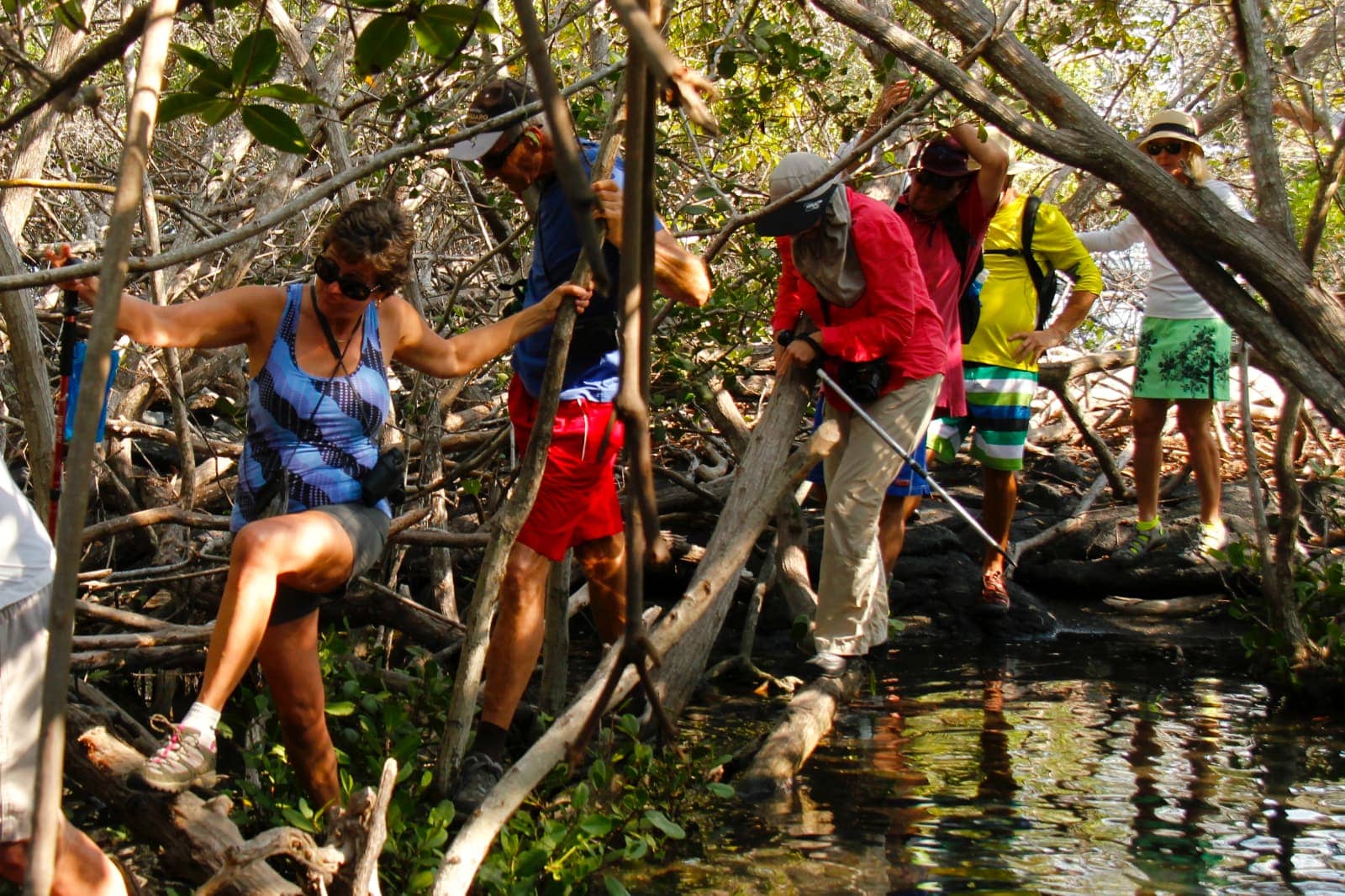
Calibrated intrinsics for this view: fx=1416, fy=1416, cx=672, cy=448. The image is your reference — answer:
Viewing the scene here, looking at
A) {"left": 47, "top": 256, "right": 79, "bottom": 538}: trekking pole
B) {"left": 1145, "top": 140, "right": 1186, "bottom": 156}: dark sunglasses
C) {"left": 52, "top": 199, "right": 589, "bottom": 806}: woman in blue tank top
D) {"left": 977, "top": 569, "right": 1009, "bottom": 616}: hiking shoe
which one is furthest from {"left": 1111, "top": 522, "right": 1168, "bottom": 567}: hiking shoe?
{"left": 47, "top": 256, "right": 79, "bottom": 538}: trekking pole

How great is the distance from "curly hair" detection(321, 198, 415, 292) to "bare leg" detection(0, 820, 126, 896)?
5.31ft

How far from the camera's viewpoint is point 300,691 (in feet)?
12.5

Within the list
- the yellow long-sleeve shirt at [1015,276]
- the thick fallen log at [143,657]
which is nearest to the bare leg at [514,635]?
the thick fallen log at [143,657]

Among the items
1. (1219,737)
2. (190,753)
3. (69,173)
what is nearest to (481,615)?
(190,753)

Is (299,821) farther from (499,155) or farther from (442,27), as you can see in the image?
(442,27)

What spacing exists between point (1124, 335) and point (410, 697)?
7633 millimetres

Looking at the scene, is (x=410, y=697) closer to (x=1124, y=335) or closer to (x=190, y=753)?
(x=190, y=753)

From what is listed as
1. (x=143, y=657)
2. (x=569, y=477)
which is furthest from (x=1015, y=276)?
(x=143, y=657)

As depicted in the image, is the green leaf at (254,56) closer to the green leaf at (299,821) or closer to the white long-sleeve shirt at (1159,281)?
the green leaf at (299,821)


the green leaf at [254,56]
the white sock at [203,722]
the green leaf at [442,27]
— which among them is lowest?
the white sock at [203,722]

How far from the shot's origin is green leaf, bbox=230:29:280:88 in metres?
2.13

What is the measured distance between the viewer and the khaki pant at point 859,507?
17.1 feet

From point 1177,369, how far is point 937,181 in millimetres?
1886

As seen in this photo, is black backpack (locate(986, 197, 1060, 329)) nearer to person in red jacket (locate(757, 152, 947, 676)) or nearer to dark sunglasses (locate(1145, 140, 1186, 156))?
dark sunglasses (locate(1145, 140, 1186, 156))
